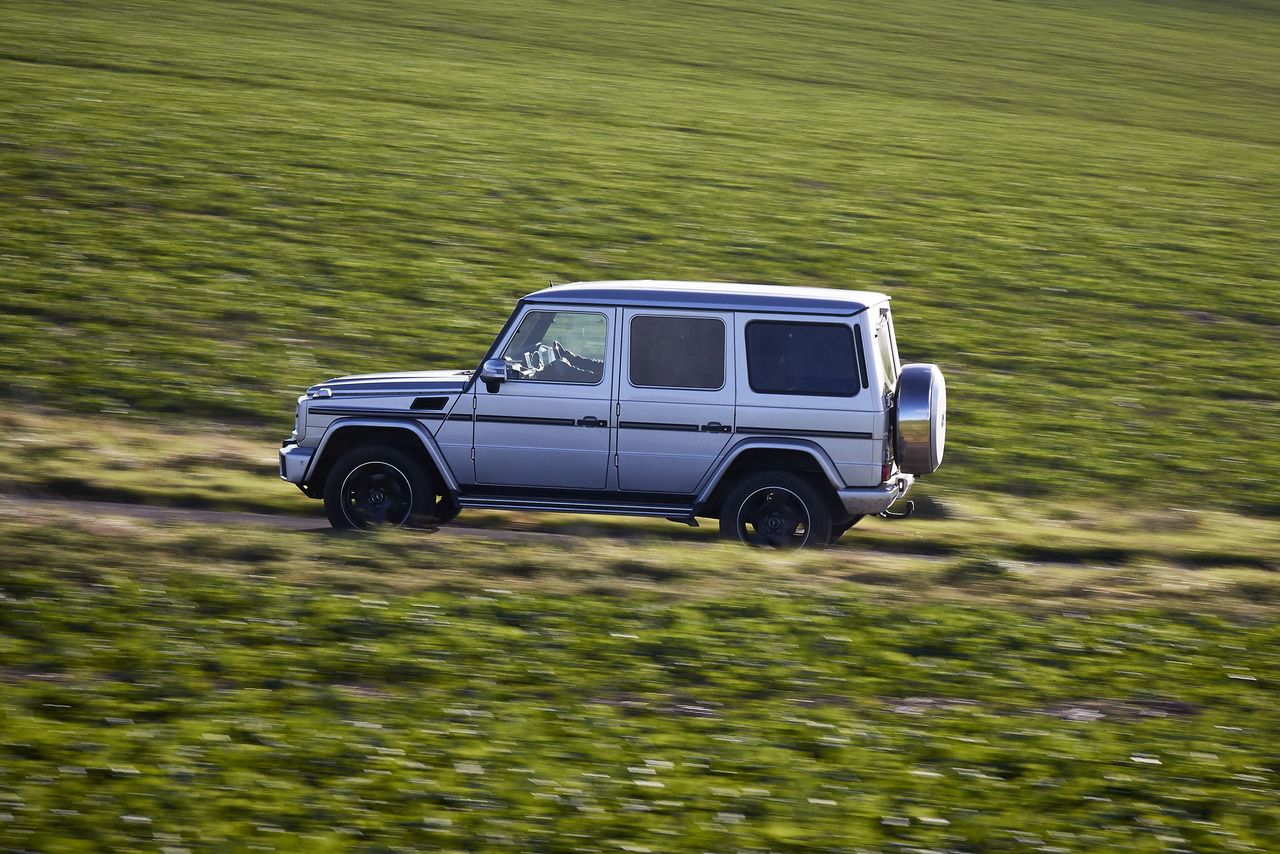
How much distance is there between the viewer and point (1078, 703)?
24.8 feet

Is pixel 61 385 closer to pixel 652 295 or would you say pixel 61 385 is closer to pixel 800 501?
pixel 652 295

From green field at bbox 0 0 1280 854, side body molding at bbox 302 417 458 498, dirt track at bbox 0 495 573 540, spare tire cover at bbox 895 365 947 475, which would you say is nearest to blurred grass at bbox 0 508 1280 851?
green field at bbox 0 0 1280 854

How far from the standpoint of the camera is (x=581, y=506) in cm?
A: 969

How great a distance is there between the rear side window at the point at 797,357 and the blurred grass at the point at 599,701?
1.21 metres

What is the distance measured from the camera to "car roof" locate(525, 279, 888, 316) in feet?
31.2

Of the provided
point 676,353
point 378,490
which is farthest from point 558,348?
point 378,490

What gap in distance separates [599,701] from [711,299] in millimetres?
3398

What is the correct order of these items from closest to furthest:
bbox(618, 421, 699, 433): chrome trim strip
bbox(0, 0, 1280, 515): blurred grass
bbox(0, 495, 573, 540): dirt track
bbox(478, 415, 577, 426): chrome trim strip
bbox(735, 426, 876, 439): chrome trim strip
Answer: bbox(735, 426, 876, 439): chrome trim strip → bbox(618, 421, 699, 433): chrome trim strip → bbox(478, 415, 577, 426): chrome trim strip → bbox(0, 495, 573, 540): dirt track → bbox(0, 0, 1280, 515): blurred grass

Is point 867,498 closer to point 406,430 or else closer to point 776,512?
point 776,512

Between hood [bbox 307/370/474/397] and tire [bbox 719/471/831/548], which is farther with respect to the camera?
hood [bbox 307/370/474/397]

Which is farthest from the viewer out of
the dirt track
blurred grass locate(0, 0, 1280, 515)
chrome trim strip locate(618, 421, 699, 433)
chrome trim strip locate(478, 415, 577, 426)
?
blurred grass locate(0, 0, 1280, 515)

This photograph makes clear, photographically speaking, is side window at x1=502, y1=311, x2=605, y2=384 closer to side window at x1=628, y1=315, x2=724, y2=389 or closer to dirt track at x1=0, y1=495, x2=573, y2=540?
side window at x1=628, y1=315, x2=724, y2=389

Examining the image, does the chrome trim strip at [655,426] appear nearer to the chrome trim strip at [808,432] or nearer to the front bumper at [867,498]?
the chrome trim strip at [808,432]

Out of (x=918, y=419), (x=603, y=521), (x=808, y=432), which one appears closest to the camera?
(x=808, y=432)
